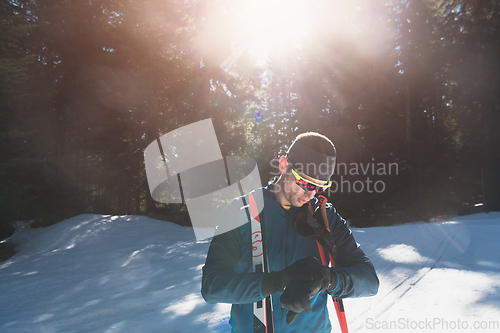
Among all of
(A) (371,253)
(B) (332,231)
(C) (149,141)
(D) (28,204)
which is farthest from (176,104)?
(B) (332,231)

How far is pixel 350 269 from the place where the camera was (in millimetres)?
1411

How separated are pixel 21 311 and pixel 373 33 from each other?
64.7 ft

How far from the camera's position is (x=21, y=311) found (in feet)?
15.7

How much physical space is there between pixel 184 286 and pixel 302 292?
4.81 metres

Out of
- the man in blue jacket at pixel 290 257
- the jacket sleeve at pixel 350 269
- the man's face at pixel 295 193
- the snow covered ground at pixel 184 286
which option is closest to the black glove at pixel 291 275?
the man in blue jacket at pixel 290 257

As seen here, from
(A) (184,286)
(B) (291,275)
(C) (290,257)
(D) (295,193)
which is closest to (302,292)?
(B) (291,275)

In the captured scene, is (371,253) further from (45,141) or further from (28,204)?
(45,141)

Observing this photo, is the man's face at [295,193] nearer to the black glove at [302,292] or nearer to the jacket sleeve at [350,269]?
the jacket sleeve at [350,269]

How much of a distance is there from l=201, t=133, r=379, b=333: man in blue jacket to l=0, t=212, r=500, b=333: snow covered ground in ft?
8.38

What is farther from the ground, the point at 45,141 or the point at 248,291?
the point at 45,141

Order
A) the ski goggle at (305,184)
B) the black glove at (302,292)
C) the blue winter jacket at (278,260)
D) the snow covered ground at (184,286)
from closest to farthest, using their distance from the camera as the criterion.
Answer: the black glove at (302,292) → the blue winter jacket at (278,260) → the ski goggle at (305,184) → the snow covered ground at (184,286)

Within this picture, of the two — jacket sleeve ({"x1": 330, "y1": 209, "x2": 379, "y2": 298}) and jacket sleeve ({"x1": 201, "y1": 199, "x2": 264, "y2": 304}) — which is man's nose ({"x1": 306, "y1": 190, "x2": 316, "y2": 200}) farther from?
jacket sleeve ({"x1": 201, "y1": 199, "x2": 264, "y2": 304})

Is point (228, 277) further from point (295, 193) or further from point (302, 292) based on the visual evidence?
point (295, 193)

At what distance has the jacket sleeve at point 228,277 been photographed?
1.28m
